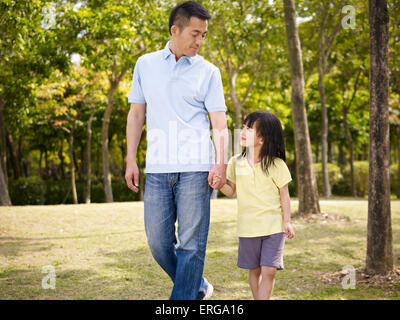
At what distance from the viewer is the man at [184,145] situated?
11.1ft

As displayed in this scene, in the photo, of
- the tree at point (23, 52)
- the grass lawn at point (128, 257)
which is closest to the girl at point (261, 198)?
the grass lawn at point (128, 257)

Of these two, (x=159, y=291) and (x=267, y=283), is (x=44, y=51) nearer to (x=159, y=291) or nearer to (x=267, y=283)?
(x=159, y=291)

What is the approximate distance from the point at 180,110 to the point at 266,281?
152 centimetres

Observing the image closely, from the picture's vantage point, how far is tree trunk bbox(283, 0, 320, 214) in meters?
9.89

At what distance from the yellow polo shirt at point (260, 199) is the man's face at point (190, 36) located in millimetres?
1064

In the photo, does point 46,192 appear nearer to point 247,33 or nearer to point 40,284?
point 247,33

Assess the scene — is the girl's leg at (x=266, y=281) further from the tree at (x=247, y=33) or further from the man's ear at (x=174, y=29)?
the tree at (x=247, y=33)

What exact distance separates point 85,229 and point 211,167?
21.6ft

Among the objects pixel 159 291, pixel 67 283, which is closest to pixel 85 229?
pixel 67 283

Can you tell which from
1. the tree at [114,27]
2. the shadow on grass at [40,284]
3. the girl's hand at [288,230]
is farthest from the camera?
the tree at [114,27]

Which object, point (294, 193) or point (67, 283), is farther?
point (294, 193)

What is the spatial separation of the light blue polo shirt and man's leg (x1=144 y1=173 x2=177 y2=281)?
0.10 meters

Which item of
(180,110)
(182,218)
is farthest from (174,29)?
(182,218)
